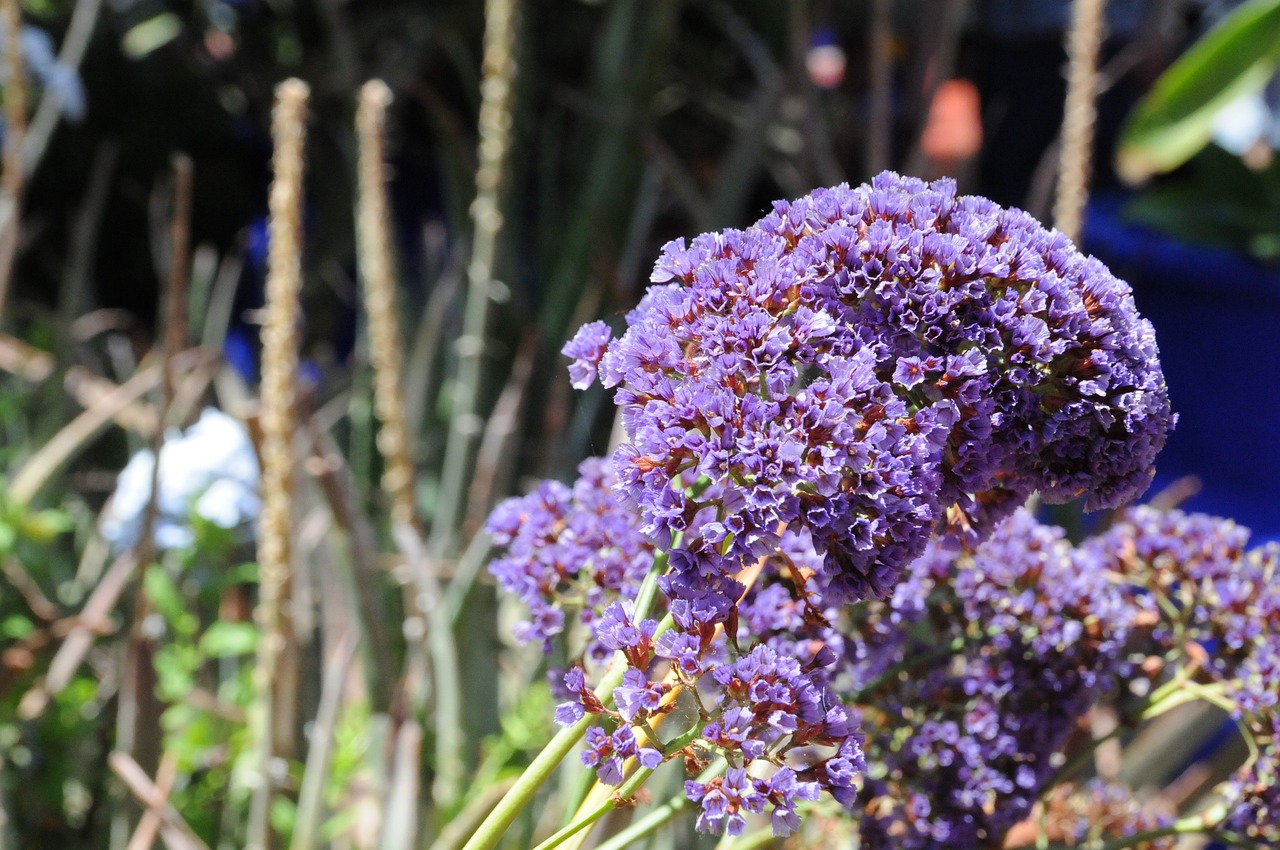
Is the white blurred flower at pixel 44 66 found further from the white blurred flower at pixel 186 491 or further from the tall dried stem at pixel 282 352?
the tall dried stem at pixel 282 352

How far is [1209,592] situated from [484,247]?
0.81 metres

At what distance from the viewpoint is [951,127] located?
191cm

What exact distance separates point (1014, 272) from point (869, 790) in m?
0.29

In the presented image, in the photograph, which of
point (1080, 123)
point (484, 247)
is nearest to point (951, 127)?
point (1080, 123)

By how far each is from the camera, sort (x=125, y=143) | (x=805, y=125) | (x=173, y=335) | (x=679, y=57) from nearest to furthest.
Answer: (x=173, y=335), (x=805, y=125), (x=125, y=143), (x=679, y=57)

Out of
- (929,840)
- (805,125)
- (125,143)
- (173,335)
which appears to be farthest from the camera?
(125,143)

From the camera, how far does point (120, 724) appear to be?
96 cm

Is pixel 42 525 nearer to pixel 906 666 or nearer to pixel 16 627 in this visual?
pixel 16 627

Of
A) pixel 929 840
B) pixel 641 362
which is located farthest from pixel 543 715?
pixel 641 362

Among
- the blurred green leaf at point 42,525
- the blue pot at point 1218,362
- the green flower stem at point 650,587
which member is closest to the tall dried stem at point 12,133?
the blurred green leaf at point 42,525

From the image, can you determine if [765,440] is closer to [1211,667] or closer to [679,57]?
[1211,667]

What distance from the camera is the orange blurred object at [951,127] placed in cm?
→ 163

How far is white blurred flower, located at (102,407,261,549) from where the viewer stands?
1208 millimetres

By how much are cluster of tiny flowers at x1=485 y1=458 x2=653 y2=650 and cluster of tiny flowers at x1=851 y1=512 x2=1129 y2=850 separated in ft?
0.46
